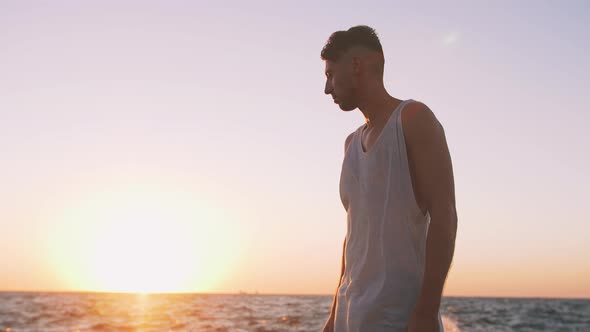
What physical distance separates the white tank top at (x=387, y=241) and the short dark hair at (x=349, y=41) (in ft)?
0.94

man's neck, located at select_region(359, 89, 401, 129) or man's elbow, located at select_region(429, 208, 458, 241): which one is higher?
man's neck, located at select_region(359, 89, 401, 129)

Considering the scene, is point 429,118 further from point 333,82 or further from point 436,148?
point 333,82

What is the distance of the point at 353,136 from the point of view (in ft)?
8.11

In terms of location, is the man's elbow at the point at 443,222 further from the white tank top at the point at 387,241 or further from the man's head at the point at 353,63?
the man's head at the point at 353,63

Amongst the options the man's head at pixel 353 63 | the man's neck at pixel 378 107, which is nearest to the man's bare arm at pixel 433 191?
the man's neck at pixel 378 107

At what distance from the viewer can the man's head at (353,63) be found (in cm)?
226

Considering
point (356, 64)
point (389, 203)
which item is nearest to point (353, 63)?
point (356, 64)

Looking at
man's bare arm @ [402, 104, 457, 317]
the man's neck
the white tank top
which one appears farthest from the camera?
the man's neck

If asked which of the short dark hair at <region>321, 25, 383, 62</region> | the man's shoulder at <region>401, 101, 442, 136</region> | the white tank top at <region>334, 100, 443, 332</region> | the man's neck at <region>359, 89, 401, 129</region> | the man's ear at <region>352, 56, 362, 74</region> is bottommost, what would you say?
the white tank top at <region>334, 100, 443, 332</region>

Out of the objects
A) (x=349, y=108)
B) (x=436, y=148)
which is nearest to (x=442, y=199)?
(x=436, y=148)

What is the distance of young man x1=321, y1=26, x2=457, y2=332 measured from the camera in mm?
1972

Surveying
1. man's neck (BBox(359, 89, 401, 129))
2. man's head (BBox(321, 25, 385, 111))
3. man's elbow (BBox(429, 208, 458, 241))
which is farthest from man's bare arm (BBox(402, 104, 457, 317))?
man's head (BBox(321, 25, 385, 111))

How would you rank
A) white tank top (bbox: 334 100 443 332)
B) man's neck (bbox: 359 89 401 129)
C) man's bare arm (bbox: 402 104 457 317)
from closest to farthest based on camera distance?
man's bare arm (bbox: 402 104 457 317)
white tank top (bbox: 334 100 443 332)
man's neck (bbox: 359 89 401 129)

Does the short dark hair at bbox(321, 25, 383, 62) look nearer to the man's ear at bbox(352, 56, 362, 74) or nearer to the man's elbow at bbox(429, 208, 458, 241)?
the man's ear at bbox(352, 56, 362, 74)
